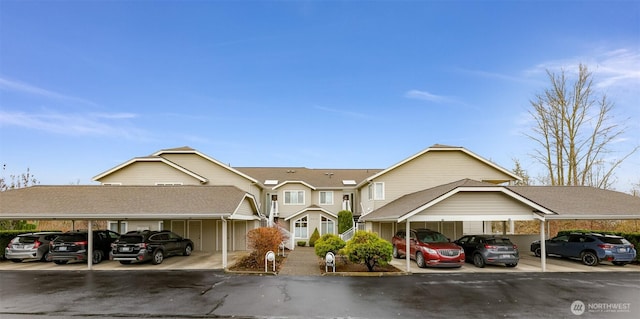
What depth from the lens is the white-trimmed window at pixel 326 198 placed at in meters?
35.0

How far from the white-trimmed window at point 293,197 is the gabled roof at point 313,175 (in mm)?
1112

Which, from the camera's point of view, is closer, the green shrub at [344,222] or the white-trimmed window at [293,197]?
the green shrub at [344,222]

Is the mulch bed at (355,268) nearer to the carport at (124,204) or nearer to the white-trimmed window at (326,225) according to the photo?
the carport at (124,204)

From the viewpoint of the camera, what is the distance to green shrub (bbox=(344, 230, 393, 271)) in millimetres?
16359

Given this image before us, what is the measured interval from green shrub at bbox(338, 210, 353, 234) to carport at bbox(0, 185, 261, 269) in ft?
34.1

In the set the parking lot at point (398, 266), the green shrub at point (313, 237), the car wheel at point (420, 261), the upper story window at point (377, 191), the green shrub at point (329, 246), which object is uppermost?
the upper story window at point (377, 191)

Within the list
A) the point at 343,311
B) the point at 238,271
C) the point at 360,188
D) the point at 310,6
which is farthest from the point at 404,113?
the point at 343,311

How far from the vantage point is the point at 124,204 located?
19.0 meters

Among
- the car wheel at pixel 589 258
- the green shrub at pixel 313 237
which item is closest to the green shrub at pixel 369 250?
the car wheel at pixel 589 258

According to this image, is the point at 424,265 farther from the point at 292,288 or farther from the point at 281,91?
the point at 281,91

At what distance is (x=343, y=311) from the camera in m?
10.1

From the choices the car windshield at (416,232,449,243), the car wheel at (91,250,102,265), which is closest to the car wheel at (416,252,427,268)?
the car windshield at (416,232,449,243)

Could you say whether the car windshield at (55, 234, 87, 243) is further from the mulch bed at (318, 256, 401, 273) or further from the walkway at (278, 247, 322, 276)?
the mulch bed at (318, 256, 401, 273)

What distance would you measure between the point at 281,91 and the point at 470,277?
1840 centimetres
